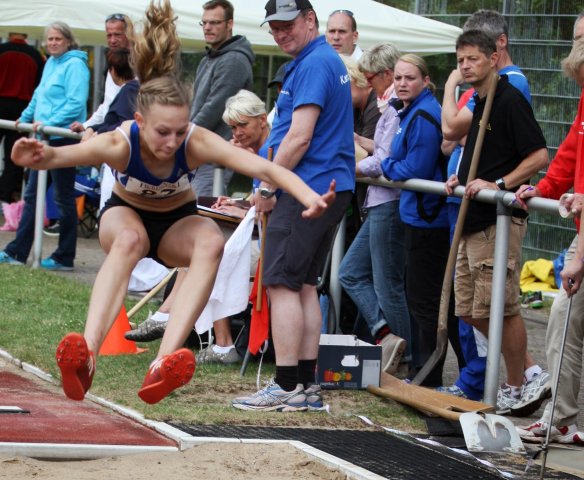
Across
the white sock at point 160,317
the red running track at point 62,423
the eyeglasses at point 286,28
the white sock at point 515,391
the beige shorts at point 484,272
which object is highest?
the eyeglasses at point 286,28

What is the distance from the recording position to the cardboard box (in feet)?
24.9

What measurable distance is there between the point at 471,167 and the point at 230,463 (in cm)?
239

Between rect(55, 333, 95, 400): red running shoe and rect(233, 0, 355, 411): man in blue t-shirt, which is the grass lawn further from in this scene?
rect(55, 333, 95, 400): red running shoe

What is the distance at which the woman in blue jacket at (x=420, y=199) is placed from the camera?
7680mm

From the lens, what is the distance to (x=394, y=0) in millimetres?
17938

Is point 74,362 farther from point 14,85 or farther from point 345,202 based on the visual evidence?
point 14,85

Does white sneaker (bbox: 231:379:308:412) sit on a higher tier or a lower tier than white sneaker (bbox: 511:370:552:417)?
lower

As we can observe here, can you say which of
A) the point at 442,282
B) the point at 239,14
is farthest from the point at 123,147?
the point at 239,14

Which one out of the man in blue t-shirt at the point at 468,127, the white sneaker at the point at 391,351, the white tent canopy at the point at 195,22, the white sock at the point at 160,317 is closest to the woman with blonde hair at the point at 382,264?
the white sneaker at the point at 391,351

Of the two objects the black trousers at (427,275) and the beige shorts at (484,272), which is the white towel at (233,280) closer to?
the black trousers at (427,275)

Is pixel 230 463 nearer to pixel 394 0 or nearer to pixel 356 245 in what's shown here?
pixel 356 245

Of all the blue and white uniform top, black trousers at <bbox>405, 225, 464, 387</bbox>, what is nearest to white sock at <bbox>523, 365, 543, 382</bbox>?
black trousers at <bbox>405, 225, 464, 387</bbox>

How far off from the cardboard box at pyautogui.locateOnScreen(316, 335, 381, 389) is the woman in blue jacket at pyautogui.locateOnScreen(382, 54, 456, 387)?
373 mm

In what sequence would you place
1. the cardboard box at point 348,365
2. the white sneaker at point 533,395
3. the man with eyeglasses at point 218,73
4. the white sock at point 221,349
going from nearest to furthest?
the white sneaker at point 533,395, the cardboard box at point 348,365, the white sock at point 221,349, the man with eyeglasses at point 218,73
